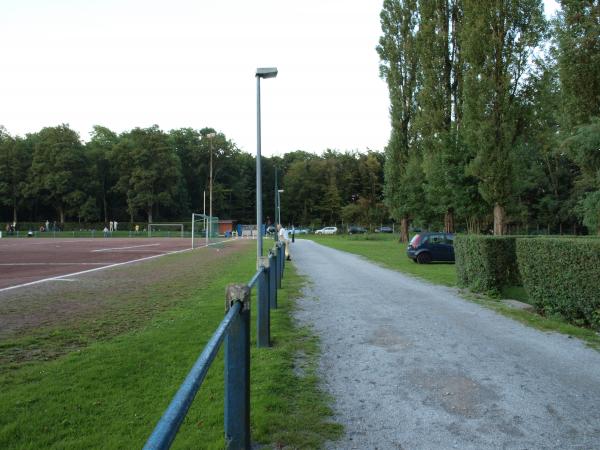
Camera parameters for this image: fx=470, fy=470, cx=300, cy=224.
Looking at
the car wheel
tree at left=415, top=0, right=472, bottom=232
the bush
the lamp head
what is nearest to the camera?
the bush

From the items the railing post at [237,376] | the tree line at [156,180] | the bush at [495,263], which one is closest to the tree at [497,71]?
the bush at [495,263]

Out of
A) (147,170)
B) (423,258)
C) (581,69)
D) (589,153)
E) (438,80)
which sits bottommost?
(423,258)

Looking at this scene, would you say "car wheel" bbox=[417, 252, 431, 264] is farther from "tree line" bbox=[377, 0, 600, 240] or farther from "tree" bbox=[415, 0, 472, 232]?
"tree" bbox=[415, 0, 472, 232]

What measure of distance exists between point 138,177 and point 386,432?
7790 cm

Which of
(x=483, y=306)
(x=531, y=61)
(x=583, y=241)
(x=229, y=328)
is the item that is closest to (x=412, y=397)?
(x=229, y=328)

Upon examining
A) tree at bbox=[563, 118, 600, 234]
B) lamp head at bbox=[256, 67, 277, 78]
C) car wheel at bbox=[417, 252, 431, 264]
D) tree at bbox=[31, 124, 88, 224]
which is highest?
tree at bbox=[31, 124, 88, 224]

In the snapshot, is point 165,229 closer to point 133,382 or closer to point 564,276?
point 564,276

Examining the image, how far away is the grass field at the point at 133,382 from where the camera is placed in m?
3.36

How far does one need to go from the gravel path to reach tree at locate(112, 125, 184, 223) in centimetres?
7213

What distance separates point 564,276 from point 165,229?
2531 inches

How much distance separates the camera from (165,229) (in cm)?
6725

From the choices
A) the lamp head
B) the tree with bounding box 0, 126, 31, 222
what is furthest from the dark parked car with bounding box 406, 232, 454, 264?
the tree with bounding box 0, 126, 31, 222

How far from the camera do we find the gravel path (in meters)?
3.45

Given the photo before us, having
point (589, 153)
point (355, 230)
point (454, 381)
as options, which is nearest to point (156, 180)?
point (355, 230)
